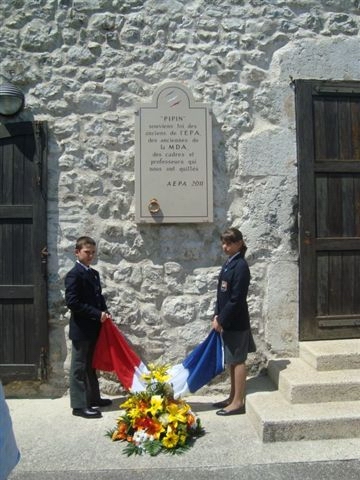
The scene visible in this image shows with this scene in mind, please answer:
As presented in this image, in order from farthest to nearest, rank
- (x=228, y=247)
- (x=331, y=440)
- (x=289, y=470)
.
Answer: (x=228, y=247)
(x=331, y=440)
(x=289, y=470)

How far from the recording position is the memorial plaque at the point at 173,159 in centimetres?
459

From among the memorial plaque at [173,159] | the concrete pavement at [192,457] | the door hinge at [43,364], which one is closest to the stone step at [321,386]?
the concrete pavement at [192,457]

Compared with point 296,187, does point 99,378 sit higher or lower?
lower

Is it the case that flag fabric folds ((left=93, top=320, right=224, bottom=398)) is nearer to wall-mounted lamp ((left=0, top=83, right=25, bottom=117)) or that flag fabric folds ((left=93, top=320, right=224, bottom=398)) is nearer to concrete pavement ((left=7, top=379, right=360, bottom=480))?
concrete pavement ((left=7, top=379, right=360, bottom=480))

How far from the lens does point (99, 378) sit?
4.52 meters

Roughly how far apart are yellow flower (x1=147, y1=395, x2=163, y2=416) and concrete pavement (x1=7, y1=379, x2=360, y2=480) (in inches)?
12.6

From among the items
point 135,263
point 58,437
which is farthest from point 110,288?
point 58,437

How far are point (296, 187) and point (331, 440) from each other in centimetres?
243

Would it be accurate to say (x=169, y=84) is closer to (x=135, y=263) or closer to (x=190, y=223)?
(x=190, y=223)

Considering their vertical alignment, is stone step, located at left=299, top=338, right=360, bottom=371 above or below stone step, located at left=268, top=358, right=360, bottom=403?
above

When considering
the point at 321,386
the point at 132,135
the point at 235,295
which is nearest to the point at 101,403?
the point at 235,295

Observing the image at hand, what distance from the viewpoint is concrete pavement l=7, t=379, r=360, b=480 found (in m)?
3.07

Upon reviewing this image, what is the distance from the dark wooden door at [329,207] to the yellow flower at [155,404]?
1790mm

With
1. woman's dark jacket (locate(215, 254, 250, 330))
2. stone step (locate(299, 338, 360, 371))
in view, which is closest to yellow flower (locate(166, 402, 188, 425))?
woman's dark jacket (locate(215, 254, 250, 330))
